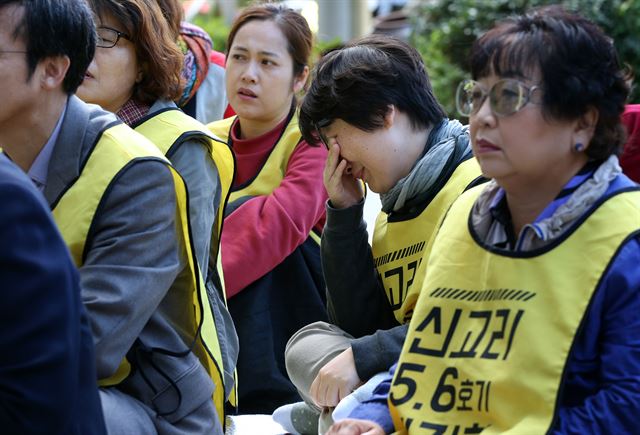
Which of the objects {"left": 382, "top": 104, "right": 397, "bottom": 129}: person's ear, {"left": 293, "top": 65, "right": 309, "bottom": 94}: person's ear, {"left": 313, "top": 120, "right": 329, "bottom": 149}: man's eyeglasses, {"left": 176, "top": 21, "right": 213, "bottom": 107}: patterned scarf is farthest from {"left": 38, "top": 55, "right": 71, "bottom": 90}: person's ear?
{"left": 293, "top": 65, "right": 309, "bottom": 94}: person's ear

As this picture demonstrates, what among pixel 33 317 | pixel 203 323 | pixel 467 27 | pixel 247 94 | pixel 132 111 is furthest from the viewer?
pixel 467 27

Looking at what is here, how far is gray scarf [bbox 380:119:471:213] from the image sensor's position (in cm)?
301

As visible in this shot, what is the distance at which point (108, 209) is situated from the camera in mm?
2607

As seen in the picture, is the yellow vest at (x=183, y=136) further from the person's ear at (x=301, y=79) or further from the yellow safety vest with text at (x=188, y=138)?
the person's ear at (x=301, y=79)

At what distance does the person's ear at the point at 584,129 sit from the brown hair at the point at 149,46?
153 cm

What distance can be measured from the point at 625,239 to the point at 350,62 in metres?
1.16

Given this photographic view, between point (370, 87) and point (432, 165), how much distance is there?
28 cm

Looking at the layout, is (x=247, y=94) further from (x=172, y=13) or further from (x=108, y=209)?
(x=108, y=209)

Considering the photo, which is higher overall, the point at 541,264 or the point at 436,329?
the point at 541,264

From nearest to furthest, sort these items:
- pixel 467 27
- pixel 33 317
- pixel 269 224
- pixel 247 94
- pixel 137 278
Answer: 1. pixel 33 317
2. pixel 137 278
3. pixel 269 224
4. pixel 247 94
5. pixel 467 27

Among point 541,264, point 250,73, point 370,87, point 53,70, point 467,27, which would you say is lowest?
point 467,27

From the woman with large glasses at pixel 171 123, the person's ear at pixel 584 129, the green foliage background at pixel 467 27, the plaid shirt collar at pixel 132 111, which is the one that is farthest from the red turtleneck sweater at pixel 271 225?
the green foliage background at pixel 467 27

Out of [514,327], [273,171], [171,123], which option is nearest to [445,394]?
[514,327]

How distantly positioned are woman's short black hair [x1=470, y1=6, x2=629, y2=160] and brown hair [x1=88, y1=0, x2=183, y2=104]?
137cm
